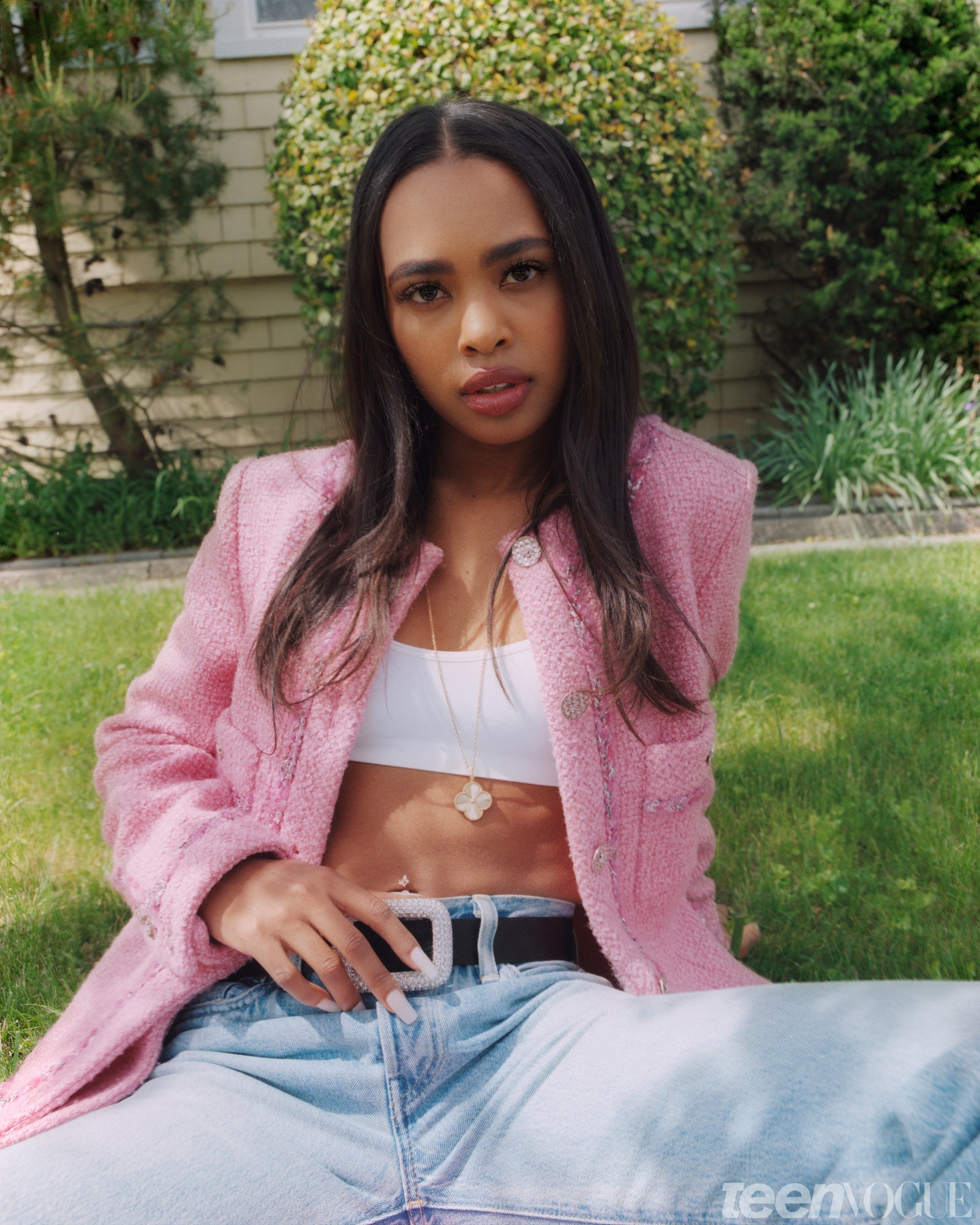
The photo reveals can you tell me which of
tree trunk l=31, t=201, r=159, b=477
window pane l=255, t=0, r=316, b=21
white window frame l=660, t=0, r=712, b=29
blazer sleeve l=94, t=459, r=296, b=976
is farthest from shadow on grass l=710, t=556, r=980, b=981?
window pane l=255, t=0, r=316, b=21

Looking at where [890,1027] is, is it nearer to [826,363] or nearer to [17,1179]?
[17,1179]

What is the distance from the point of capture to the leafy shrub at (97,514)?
18.0 ft

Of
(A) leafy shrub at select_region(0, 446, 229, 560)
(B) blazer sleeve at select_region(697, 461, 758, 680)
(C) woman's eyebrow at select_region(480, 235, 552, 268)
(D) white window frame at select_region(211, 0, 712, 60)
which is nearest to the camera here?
(C) woman's eyebrow at select_region(480, 235, 552, 268)

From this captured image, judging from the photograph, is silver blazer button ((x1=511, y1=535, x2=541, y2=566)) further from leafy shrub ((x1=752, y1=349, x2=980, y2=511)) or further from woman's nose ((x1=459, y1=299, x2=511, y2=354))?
leafy shrub ((x1=752, y1=349, x2=980, y2=511))

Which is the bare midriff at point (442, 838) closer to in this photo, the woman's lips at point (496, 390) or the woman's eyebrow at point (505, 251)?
the woman's lips at point (496, 390)

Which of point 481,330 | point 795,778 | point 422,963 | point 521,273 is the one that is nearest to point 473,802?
point 422,963

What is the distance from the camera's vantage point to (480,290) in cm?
165

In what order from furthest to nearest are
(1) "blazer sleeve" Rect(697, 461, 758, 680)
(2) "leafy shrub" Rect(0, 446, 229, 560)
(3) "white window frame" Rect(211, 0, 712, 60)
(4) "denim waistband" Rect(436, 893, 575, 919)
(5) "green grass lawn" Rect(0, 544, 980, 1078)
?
(3) "white window frame" Rect(211, 0, 712, 60), (2) "leafy shrub" Rect(0, 446, 229, 560), (5) "green grass lawn" Rect(0, 544, 980, 1078), (1) "blazer sleeve" Rect(697, 461, 758, 680), (4) "denim waistband" Rect(436, 893, 575, 919)

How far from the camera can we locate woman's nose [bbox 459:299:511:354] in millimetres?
1617

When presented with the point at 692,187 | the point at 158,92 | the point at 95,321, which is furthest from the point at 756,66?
the point at 95,321

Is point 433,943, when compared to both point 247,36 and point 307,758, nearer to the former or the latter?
point 307,758

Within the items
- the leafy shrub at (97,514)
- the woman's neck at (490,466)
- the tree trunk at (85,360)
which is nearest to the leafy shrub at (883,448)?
the leafy shrub at (97,514)

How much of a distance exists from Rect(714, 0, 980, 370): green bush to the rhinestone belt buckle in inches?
224

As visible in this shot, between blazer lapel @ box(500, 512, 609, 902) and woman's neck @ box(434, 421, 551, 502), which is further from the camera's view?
woman's neck @ box(434, 421, 551, 502)
